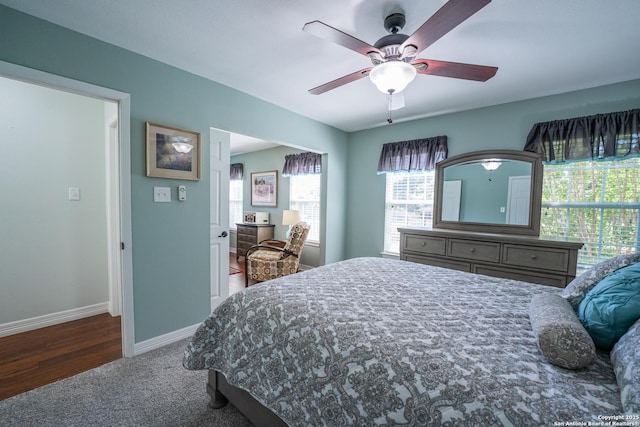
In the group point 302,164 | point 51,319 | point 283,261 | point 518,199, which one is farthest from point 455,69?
point 51,319

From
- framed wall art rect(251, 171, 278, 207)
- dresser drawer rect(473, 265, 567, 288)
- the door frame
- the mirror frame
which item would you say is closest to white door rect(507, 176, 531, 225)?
the mirror frame

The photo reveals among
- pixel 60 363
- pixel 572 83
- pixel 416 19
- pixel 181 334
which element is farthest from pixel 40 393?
pixel 572 83

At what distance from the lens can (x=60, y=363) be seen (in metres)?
2.05

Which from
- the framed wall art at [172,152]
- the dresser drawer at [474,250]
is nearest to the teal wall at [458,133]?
the dresser drawer at [474,250]

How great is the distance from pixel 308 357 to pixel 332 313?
210mm

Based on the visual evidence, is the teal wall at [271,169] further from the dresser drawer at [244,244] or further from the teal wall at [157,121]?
the teal wall at [157,121]

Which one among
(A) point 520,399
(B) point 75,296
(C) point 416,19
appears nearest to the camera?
(A) point 520,399

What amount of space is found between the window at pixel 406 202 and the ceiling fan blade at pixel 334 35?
2.49 metres

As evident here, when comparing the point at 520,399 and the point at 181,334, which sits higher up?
the point at 520,399

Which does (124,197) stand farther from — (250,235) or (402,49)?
(250,235)

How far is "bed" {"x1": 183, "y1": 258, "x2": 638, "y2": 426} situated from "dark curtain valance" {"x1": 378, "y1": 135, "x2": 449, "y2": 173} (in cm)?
207

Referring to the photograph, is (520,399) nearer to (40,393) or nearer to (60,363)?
(40,393)

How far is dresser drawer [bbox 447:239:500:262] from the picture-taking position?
271 cm

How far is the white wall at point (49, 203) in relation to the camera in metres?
2.42
